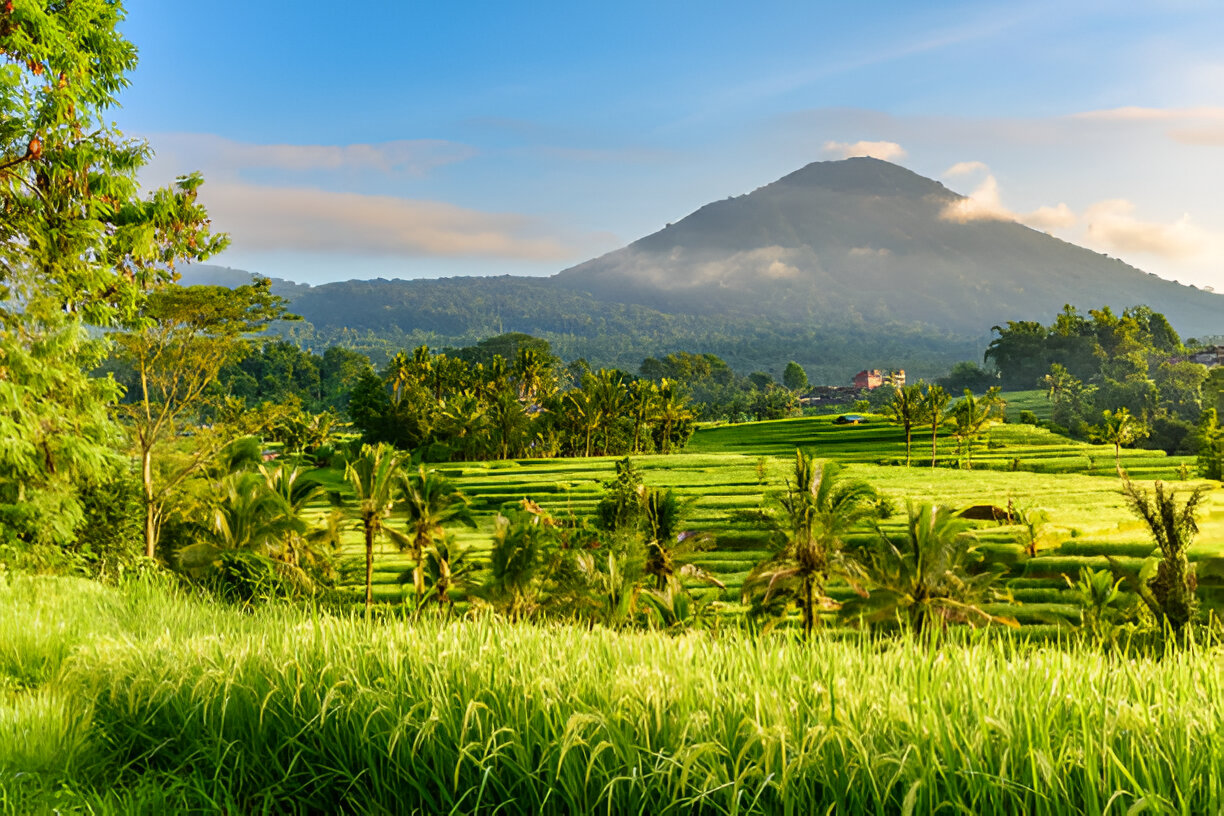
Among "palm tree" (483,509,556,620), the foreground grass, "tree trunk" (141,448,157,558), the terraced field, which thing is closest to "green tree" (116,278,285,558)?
"tree trunk" (141,448,157,558)

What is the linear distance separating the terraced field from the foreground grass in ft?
55.3

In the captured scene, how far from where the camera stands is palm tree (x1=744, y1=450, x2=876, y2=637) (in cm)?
1828

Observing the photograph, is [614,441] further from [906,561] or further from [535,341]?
[535,341]

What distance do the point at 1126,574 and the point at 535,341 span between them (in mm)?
92501

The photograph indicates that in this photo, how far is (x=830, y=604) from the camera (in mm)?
19500

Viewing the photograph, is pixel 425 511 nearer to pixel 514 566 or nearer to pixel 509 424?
pixel 514 566

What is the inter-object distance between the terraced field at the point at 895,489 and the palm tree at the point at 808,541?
805 mm

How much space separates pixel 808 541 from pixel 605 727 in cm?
1692

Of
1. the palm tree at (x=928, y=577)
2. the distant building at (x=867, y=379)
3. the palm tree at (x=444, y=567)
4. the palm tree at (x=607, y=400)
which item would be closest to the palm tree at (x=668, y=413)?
the palm tree at (x=607, y=400)

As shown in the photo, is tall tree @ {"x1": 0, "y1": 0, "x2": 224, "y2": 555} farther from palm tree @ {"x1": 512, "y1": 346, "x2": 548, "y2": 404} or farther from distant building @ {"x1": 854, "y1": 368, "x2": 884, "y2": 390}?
distant building @ {"x1": 854, "y1": 368, "x2": 884, "y2": 390}

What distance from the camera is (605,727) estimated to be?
7.61 ft

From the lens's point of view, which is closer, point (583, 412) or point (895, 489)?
point (895, 489)

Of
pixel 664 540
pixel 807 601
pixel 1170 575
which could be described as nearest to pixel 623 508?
pixel 664 540

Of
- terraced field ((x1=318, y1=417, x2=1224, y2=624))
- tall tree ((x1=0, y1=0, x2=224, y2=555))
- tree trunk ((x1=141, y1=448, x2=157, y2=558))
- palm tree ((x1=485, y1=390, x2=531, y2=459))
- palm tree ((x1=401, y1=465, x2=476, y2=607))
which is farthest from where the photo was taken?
palm tree ((x1=485, y1=390, x2=531, y2=459))
